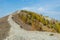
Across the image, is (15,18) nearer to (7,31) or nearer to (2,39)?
(7,31)

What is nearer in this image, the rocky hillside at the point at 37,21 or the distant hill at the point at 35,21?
the distant hill at the point at 35,21

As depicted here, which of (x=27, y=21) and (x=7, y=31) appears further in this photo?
(x=27, y=21)

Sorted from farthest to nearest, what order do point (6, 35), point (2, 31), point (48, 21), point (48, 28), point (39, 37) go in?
point (48, 21)
point (48, 28)
point (2, 31)
point (6, 35)
point (39, 37)

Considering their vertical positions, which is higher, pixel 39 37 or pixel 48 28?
pixel 39 37

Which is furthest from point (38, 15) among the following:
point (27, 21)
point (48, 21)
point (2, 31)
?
point (2, 31)

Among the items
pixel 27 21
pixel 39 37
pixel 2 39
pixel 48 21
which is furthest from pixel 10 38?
pixel 48 21

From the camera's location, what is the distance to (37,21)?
37531mm

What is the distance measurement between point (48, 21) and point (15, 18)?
18.8ft

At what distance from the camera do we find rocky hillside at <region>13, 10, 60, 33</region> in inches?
1367

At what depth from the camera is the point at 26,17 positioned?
37.2 metres

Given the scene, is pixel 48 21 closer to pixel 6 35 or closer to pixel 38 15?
pixel 38 15

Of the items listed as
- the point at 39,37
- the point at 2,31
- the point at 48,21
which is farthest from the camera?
the point at 48,21

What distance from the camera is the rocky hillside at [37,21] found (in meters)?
34.7

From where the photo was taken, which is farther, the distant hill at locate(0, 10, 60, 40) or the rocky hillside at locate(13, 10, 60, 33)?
the rocky hillside at locate(13, 10, 60, 33)
